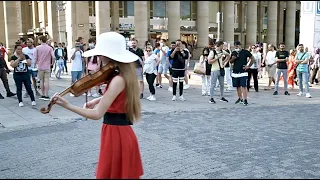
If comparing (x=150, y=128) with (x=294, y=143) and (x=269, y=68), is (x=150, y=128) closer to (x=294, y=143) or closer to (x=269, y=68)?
(x=294, y=143)

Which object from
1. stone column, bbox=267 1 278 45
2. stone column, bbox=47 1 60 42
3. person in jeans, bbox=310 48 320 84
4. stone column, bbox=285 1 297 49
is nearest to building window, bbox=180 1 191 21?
stone column, bbox=267 1 278 45

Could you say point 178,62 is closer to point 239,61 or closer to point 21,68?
point 239,61

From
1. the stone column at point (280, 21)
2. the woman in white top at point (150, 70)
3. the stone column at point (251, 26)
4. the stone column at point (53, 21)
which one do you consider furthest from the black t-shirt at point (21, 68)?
the stone column at point (280, 21)

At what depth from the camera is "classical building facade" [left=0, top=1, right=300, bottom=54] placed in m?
34.8

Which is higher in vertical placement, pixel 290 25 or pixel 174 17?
pixel 174 17

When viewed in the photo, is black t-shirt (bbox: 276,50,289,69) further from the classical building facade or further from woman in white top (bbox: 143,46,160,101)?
the classical building facade

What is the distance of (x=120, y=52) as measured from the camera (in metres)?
3.12

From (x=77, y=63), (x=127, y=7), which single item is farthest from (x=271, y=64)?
(x=127, y=7)

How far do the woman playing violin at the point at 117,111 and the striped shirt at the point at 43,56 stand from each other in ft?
29.5

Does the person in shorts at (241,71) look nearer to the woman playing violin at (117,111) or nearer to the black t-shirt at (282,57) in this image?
the black t-shirt at (282,57)

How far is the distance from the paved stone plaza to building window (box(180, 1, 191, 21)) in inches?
1545

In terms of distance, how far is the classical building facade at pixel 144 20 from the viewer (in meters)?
34.8

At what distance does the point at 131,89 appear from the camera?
10.3 ft

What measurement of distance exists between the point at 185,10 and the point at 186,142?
145ft
